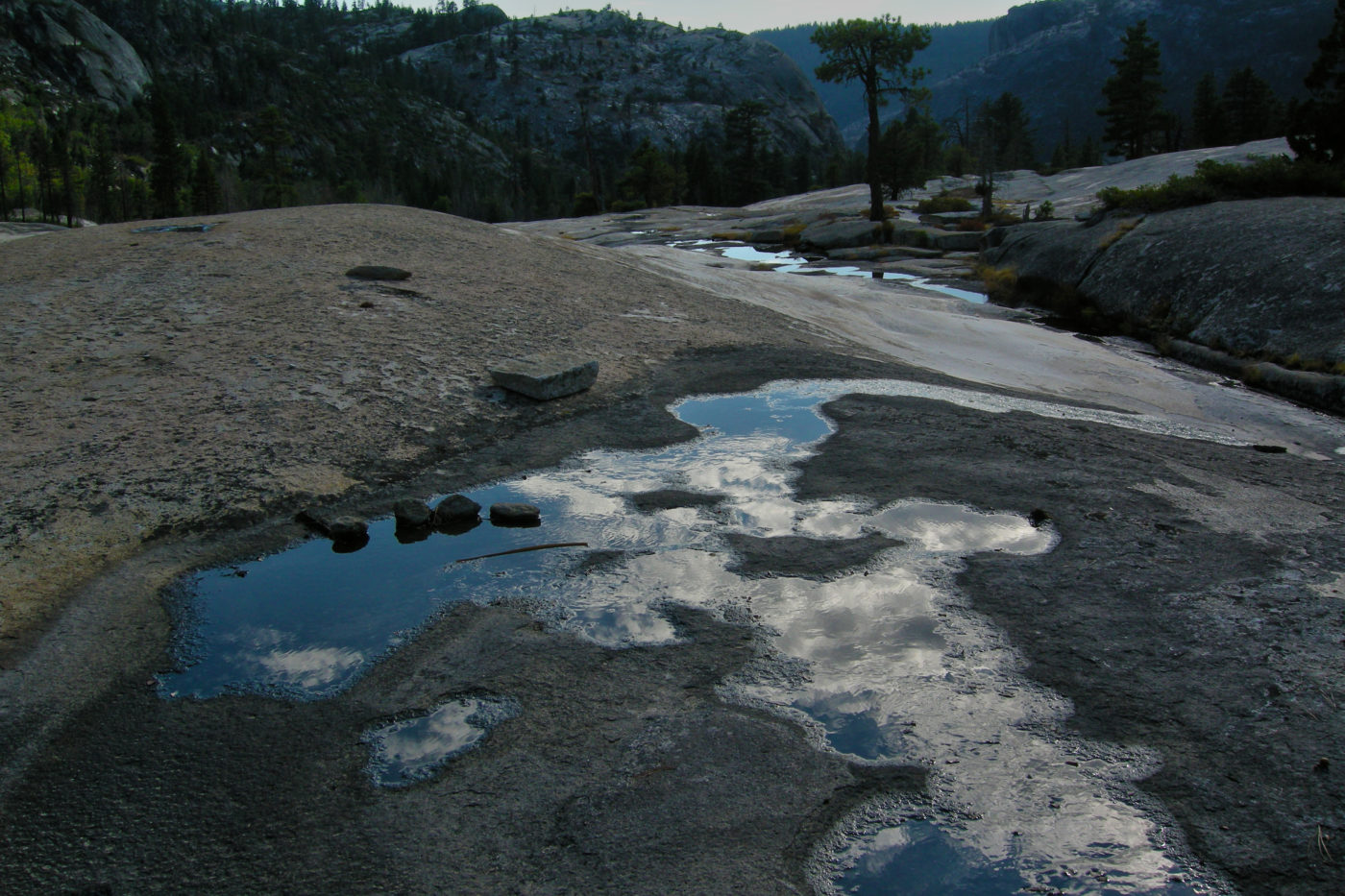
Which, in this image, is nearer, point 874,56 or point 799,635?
point 799,635

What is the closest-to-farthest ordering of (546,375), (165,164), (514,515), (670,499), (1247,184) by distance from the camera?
(514,515)
(670,499)
(546,375)
(1247,184)
(165,164)

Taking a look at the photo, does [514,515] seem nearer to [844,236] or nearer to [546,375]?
[546,375]

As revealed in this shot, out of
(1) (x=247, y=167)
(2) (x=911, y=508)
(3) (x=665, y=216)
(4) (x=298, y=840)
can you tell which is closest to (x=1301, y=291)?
(2) (x=911, y=508)

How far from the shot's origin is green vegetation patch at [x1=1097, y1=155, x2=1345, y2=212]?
50.0 feet

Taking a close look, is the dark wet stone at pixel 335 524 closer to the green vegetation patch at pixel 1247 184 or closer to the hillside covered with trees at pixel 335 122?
the green vegetation patch at pixel 1247 184

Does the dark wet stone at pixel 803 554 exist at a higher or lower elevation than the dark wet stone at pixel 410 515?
lower

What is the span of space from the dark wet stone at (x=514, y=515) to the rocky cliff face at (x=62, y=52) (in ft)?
401

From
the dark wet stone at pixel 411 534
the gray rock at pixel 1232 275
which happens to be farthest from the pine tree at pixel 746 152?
the dark wet stone at pixel 411 534

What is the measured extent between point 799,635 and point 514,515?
2.14 m

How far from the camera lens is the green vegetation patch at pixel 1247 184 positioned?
50.0 ft

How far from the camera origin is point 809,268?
23.6m

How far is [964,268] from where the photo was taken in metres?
22.8

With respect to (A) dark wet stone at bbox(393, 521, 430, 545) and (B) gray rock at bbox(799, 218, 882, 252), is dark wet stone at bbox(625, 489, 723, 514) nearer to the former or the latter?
(A) dark wet stone at bbox(393, 521, 430, 545)

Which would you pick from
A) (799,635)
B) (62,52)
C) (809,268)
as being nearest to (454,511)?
(799,635)
